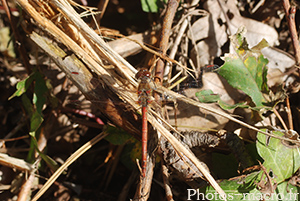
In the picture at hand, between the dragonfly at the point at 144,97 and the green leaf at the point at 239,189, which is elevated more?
the dragonfly at the point at 144,97

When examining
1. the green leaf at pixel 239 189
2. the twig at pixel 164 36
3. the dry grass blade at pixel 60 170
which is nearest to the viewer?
the green leaf at pixel 239 189

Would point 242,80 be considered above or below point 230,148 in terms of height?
above

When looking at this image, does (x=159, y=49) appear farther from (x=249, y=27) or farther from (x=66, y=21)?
(x=249, y=27)

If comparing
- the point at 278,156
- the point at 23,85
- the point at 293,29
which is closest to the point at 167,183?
the point at 278,156

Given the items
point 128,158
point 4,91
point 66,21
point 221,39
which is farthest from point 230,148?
point 4,91

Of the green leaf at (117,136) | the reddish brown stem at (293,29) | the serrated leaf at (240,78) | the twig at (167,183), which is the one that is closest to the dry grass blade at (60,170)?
the green leaf at (117,136)

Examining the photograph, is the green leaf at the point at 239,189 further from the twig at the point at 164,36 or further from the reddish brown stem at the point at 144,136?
the twig at the point at 164,36
